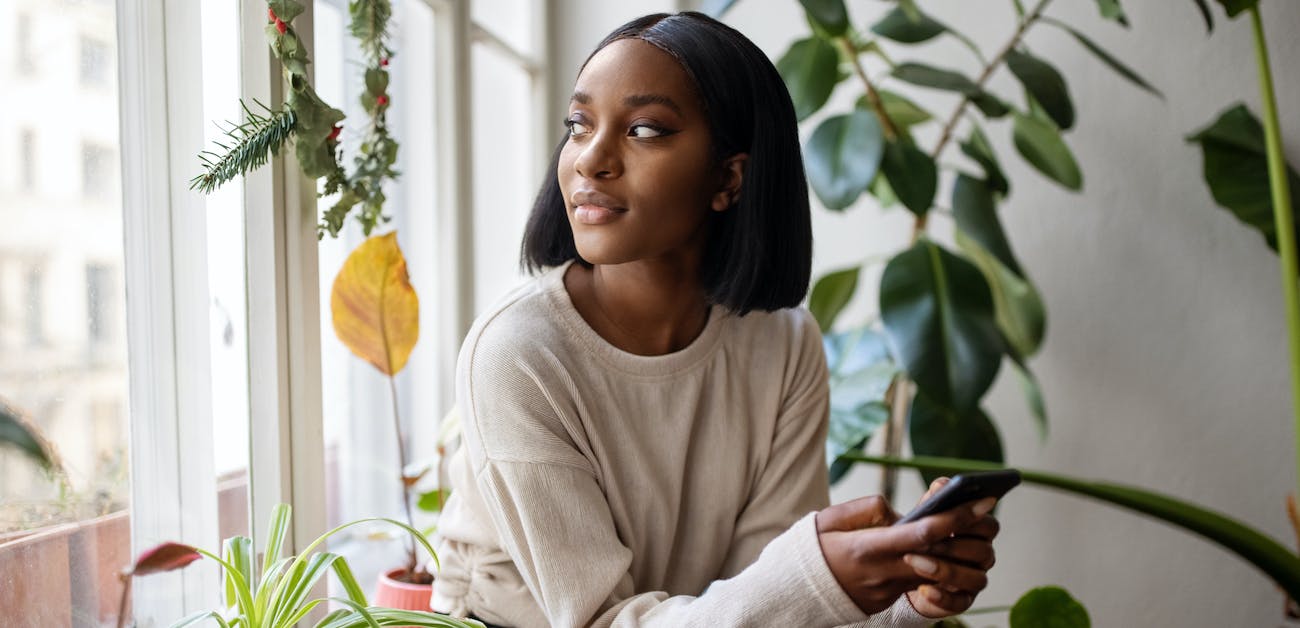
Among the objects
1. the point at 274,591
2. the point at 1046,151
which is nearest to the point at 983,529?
the point at 274,591

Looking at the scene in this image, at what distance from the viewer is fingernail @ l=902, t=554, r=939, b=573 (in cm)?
72

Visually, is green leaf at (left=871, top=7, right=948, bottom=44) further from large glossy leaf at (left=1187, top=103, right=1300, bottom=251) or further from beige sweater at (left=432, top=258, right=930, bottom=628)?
beige sweater at (left=432, top=258, right=930, bottom=628)

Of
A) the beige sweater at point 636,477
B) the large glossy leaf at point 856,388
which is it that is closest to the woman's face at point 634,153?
the beige sweater at point 636,477

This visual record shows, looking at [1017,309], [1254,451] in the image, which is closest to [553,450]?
[1017,309]

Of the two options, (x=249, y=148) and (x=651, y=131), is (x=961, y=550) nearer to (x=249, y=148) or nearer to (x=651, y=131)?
(x=651, y=131)

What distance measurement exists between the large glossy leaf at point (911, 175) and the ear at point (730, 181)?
0.66m

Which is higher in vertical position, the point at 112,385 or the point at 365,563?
the point at 112,385

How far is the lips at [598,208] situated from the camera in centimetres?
86

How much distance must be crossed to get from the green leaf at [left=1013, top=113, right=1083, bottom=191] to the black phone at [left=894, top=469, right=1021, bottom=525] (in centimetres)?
113

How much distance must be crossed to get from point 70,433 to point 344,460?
657 millimetres

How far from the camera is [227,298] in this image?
106 centimetres

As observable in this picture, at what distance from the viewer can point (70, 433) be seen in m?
0.85

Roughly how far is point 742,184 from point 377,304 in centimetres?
44

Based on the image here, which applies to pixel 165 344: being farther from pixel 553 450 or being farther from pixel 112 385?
pixel 553 450
